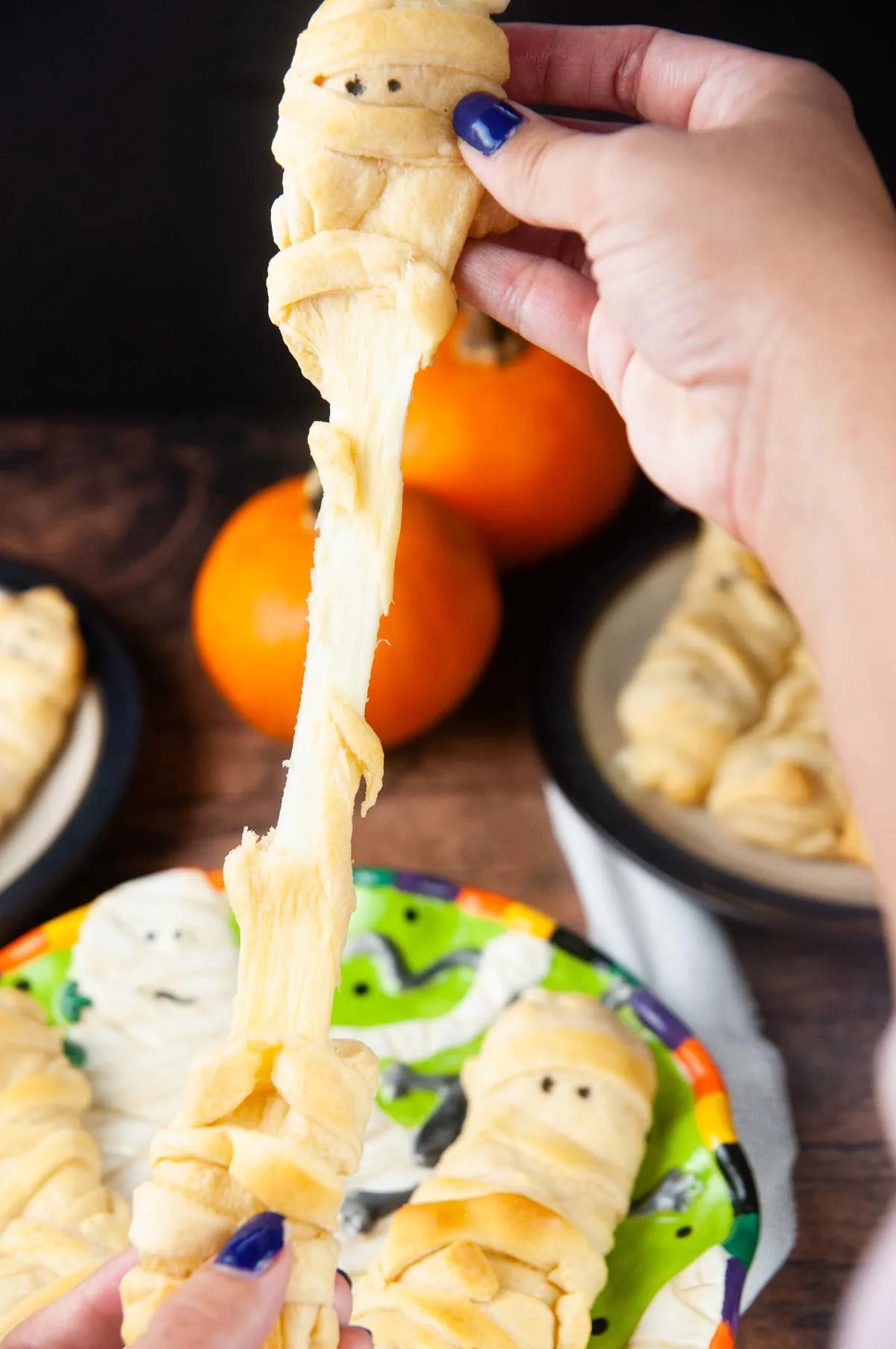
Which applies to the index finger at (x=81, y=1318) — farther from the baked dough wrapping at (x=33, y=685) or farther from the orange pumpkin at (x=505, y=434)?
the orange pumpkin at (x=505, y=434)

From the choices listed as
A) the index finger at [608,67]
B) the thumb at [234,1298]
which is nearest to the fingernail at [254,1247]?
the thumb at [234,1298]

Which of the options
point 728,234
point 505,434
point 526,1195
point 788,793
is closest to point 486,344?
point 505,434

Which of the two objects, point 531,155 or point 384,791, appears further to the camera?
point 384,791

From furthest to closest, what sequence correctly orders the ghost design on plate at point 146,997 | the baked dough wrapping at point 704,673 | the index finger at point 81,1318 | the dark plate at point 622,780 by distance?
the baked dough wrapping at point 704,673, the dark plate at point 622,780, the ghost design on plate at point 146,997, the index finger at point 81,1318

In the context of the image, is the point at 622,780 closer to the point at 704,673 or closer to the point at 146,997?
the point at 704,673

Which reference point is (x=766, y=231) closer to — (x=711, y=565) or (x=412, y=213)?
(x=412, y=213)
